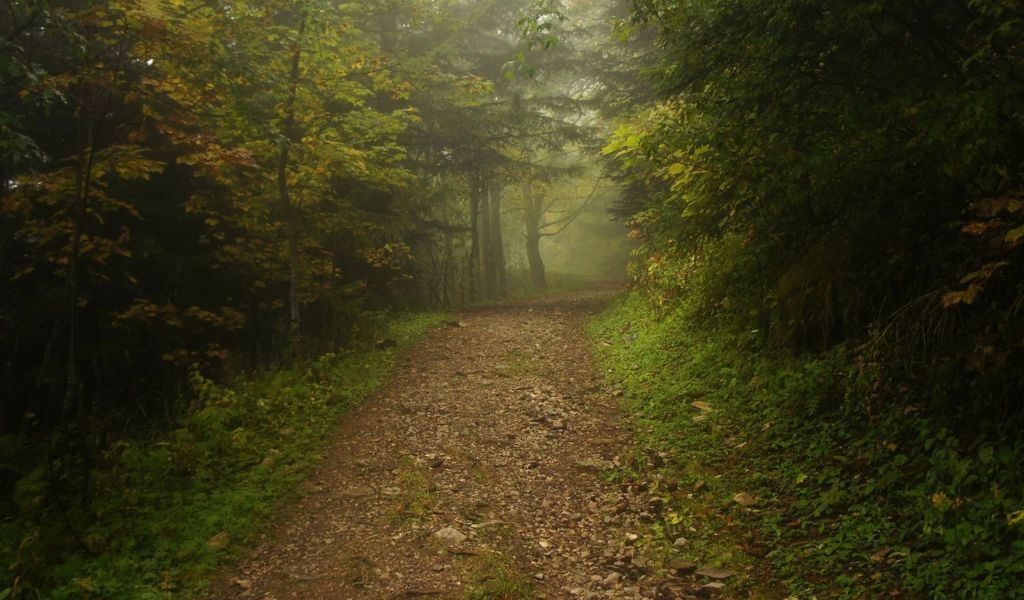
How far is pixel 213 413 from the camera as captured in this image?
23.8 ft

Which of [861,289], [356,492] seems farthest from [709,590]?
[356,492]

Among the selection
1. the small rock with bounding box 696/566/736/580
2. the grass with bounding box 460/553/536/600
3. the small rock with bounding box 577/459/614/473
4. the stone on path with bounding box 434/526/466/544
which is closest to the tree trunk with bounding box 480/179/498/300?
the small rock with bounding box 577/459/614/473

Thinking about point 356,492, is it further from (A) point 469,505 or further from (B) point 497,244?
(B) point 497,244

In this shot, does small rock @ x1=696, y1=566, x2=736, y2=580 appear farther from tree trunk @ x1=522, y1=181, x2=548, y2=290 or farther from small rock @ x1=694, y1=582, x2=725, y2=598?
tree trunk @ x1=522, y1=181, x2=548, y2=290

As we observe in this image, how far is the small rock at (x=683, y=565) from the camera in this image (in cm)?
429

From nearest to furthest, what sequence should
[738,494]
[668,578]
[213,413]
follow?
[668,578]
[738,494]
[213,413]

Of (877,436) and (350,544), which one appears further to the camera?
(350,544)

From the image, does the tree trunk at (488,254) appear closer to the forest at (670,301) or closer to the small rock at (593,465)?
the forest at (670,301)

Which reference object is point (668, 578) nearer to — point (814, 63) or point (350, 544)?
point (350, 544)

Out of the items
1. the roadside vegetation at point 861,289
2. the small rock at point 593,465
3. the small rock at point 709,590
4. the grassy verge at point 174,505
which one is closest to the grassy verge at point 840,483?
the roadside vegetation at point 861,289

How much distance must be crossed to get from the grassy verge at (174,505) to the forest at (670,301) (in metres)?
0.03

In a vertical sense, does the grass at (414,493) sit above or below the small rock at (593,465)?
below

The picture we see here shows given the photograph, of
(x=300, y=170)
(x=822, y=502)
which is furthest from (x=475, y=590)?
(x=300, y=170)

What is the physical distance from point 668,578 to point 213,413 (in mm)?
5897
